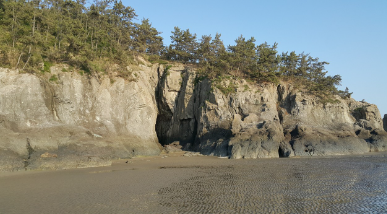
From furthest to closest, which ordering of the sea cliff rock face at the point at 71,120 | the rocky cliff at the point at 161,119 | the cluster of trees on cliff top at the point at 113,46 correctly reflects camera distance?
the cluster of trees on cliff top at the point at 113,46 < the rocky cliff at the point at 161,119 < the sea cliff rock face at the point at 71,120

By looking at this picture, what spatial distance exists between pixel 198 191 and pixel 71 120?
17110mm

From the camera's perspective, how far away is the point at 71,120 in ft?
80.9

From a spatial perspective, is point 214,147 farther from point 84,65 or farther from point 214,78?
point 84,65

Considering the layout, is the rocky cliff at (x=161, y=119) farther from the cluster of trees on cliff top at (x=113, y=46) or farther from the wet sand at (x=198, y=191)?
the wet sand at (x=198, y=191)

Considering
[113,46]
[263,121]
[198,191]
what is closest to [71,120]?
[113,46]

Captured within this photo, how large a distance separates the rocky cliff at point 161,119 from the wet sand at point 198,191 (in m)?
5.21

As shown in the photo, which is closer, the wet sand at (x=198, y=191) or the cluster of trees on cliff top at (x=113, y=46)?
the wet sand at (x=198, y=191)

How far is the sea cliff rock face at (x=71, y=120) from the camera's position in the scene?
19375mm

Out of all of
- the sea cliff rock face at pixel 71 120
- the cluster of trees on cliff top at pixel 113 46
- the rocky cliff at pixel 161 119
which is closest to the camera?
the sea cliff rock face at pixel 71 120

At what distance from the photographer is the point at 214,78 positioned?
33.9 m

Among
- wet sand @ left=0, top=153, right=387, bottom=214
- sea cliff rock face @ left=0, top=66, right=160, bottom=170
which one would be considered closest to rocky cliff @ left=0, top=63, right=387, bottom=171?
sea cliff rock face @ left=0, top=66, right=160, bottom=170

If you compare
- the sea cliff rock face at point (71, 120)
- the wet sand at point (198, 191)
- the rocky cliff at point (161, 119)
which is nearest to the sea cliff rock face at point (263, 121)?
the rocky cliff at point (161, 119)

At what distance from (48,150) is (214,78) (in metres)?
20.0

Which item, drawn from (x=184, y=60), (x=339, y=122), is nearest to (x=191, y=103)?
(x=184, y=60)
